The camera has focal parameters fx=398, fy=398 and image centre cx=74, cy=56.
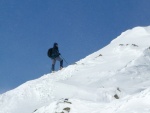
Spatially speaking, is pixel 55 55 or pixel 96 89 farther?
pixel 55 55

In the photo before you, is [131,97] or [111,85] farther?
[111,85]

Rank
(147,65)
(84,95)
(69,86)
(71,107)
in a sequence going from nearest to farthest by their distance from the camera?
(71,107), (84,95), (69,86), (147,65)

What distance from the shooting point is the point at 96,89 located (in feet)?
66.4

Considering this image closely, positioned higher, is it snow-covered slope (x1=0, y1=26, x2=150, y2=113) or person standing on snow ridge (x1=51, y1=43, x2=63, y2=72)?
person standing on snow ridge (x1=51, y1=43, x2=63, y2=72)

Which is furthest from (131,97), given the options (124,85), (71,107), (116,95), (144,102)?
(124,85)

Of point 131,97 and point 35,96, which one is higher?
point 35,96

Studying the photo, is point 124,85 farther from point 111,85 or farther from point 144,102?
point 144,102

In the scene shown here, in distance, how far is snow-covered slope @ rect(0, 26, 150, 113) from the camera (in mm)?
15491

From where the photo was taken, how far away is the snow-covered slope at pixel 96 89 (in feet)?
50.8

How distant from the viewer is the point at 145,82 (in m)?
20.8

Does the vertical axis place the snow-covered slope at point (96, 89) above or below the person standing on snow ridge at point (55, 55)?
below

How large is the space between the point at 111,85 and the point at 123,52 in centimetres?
666

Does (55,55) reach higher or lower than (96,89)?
higher

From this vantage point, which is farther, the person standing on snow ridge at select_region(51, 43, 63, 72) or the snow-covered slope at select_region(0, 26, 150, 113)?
the person standing on snow ridge at select_region(51, 43, 63, 72)
